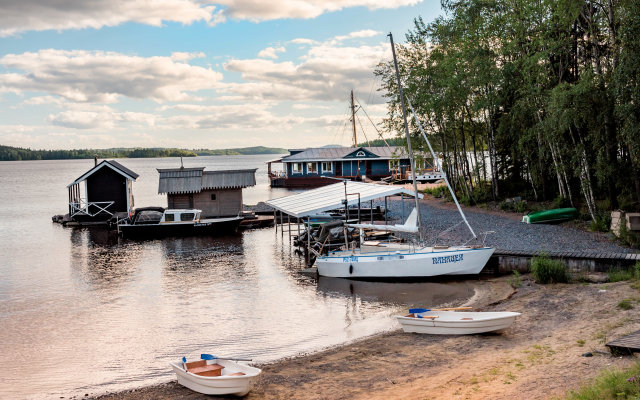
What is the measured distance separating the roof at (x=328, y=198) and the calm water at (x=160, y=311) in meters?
2.78

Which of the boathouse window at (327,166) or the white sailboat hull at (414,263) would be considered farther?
the boathouse window at (327,166)

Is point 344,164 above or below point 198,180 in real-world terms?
above

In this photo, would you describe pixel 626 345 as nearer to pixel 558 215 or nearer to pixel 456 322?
pixel 456 322

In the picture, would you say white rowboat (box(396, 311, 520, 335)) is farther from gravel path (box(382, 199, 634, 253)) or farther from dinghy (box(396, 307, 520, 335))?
gravel path (box(382, 199, 634, 253))

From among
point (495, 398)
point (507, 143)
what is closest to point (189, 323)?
point (495, 398)

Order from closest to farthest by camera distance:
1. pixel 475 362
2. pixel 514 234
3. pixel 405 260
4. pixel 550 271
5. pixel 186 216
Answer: pixel 475 362 < pixel 550 271 < pixel 405 260 < pixel 514 234 < pixel 186 216

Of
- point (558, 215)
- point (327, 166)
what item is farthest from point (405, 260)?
point (327, 166)

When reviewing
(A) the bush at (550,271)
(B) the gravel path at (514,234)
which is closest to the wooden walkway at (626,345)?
(A) the bush at (550,271)

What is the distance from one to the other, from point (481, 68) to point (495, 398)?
24.6m

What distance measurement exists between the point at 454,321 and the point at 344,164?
5890 centimetres

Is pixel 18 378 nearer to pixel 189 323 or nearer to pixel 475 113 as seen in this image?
pixel 189 323

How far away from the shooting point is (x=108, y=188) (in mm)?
43344

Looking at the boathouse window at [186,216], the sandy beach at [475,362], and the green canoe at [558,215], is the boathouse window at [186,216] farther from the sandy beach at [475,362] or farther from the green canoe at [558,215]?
the sandy beach at [475,362]

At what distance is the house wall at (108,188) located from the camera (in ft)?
142
